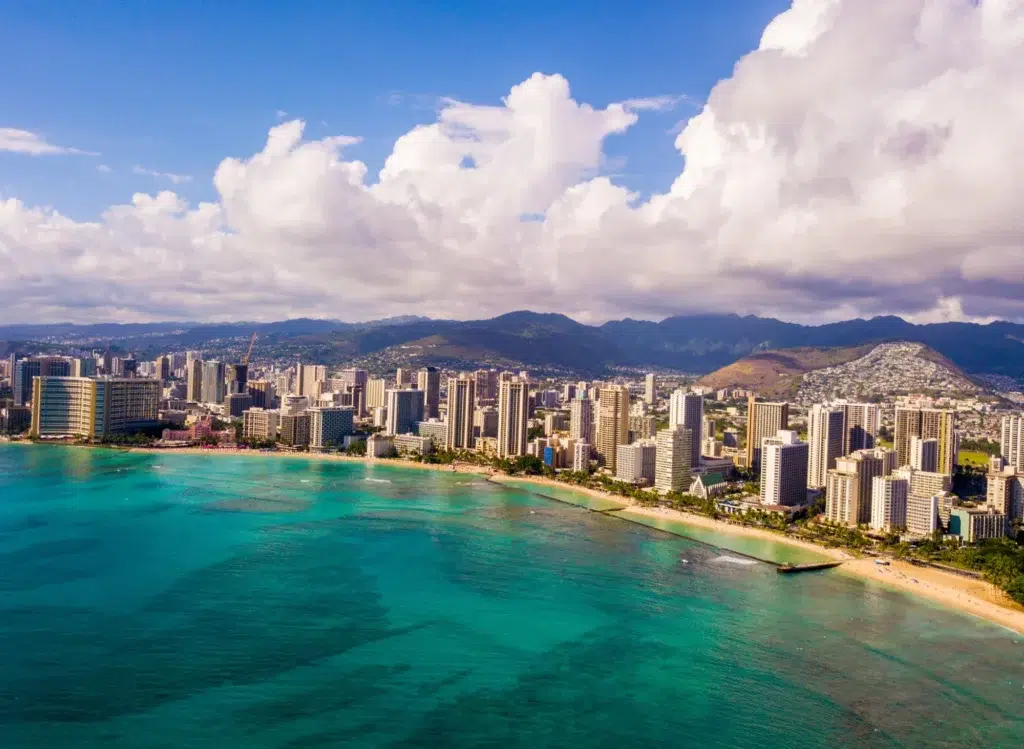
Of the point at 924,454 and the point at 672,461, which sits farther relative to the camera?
the point at 672,461

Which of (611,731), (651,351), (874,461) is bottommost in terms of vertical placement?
(611,731)

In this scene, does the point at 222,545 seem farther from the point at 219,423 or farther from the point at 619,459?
the point at 219,423

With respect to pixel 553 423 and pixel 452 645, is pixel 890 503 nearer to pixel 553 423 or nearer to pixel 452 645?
pixel 452 645

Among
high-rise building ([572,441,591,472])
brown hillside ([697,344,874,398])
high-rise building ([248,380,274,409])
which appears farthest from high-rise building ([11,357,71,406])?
brown hillside ([697,344,874,398])

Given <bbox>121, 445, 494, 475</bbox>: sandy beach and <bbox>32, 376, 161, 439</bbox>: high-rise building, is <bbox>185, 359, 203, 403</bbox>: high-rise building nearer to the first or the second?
<bbox>32, 376, 161, 439</bbox>: high-rise building

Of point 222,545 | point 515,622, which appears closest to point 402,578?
point 515,622

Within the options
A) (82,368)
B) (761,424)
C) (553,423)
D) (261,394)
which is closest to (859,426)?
(761,424)

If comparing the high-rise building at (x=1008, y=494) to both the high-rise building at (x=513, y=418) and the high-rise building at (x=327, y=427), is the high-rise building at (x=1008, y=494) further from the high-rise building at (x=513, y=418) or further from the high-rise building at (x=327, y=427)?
the high-rise building at (x=327, y=427)
